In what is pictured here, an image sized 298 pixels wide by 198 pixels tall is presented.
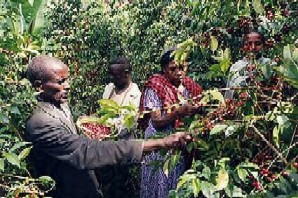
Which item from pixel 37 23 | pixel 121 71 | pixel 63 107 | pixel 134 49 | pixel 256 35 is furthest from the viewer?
pixel 134 49

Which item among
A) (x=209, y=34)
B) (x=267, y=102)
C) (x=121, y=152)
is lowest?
(x=121, y=152)

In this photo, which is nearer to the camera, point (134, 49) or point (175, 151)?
point (175, 151)

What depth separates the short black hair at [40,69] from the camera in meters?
3.00

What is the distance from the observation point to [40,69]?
302 cm

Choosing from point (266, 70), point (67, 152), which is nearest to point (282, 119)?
point (266, 70)

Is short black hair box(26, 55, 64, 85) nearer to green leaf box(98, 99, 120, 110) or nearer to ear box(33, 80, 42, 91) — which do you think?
ear box(33, 80, 42, 91)

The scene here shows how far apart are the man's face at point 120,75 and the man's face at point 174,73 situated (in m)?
1.23

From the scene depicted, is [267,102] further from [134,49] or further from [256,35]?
[134,49]

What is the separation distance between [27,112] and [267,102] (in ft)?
4.78

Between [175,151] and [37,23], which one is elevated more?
[37,23]

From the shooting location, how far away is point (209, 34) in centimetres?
263

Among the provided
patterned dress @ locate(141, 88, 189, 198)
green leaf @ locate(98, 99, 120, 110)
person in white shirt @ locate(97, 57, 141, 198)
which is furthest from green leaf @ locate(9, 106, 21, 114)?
person in white shirt @ locate(97, 57, 141, 198)

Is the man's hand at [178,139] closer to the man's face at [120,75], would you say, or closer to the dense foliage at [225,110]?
the dense foliage at [225,110]

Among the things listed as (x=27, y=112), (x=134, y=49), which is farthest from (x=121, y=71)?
(x=27, y=112)
